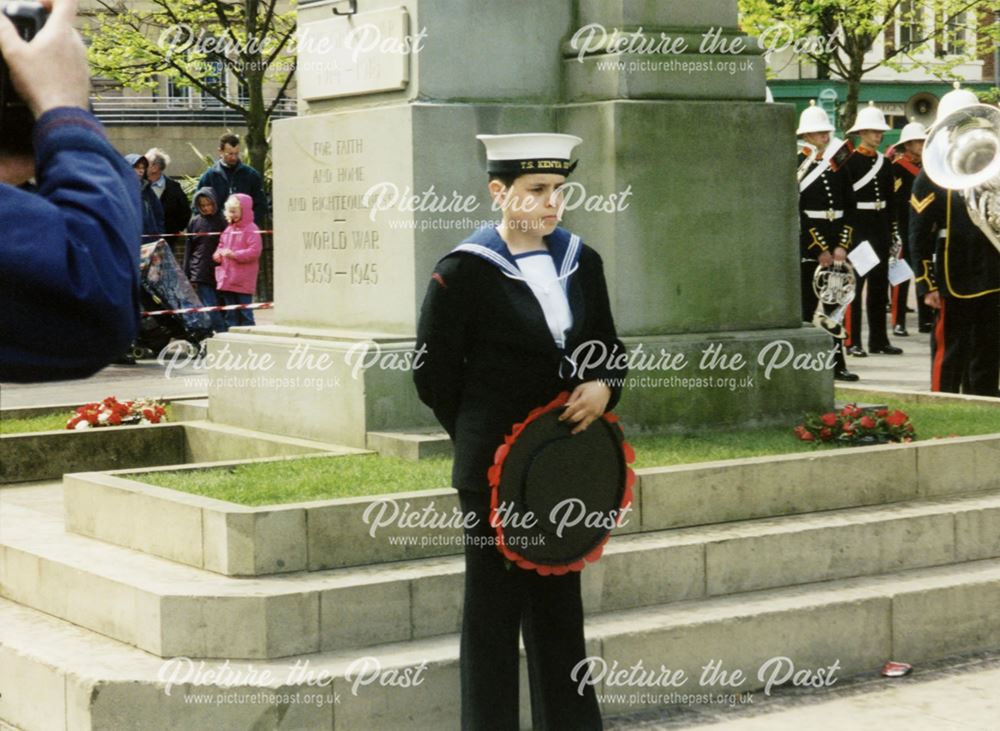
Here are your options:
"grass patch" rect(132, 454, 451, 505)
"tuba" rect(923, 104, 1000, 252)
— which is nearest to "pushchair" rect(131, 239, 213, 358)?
"tuba" rect(923, 104, 1000, 252)

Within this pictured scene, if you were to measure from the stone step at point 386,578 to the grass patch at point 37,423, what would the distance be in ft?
8.62

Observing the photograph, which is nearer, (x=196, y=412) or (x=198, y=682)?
(x=198, y=682)

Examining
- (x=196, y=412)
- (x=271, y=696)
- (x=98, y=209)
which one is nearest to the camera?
(x=98, y=209)

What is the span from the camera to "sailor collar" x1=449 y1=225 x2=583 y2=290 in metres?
6.25

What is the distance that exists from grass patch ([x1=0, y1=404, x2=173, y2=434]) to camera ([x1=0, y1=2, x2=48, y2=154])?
29.9 feet

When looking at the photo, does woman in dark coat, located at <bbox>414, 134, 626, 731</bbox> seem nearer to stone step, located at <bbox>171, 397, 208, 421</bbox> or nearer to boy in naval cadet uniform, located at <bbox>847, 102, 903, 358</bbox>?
stone step, located at <bbox>171, 397, 208, 421</bbox>

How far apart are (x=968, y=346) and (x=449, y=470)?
6.14 meters

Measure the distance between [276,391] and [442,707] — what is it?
3.59 metres

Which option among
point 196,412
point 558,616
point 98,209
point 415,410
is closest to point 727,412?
point 415,410


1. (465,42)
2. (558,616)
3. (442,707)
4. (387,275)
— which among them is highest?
(465,42)

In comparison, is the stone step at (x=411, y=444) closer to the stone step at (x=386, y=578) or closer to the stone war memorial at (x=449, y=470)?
the stone war memorial at (x=449, y=470)

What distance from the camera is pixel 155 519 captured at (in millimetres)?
7637

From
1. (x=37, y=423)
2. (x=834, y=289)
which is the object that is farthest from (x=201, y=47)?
(x=37, y=423)

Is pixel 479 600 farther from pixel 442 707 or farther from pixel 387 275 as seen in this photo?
pixel 387 275
